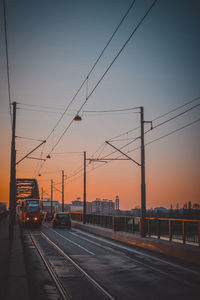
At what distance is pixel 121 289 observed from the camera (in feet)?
29.2

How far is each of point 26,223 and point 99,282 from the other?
1300 inches

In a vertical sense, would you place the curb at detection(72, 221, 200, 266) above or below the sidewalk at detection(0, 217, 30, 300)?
below

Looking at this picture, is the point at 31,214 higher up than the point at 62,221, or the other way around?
the point at 31,214

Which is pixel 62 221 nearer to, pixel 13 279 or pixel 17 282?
pixel 13 279

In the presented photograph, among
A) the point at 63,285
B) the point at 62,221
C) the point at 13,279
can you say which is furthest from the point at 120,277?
the point at 62,221

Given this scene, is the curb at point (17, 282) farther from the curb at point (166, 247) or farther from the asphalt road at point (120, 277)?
the curb at point (166, 247)

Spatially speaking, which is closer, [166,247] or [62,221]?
[166,247]

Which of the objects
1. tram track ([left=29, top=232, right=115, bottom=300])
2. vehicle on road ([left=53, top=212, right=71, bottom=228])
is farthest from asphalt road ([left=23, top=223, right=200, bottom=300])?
vehicle on road ([left=53, top=212, right=71, bottom=228])

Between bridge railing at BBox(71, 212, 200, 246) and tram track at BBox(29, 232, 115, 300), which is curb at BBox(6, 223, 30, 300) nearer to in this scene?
tram track at BBox(29, 232, 115, 300)

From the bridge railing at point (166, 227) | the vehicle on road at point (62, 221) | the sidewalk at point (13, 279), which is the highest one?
the bridge railing at point (166, 227)

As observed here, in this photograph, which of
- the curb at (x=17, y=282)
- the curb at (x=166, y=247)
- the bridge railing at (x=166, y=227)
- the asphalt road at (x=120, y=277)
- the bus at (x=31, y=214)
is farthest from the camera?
the bus at (x=31, y=214)

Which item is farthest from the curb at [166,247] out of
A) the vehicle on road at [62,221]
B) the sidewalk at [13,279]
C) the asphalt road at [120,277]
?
the vehicle on road at [62,221]

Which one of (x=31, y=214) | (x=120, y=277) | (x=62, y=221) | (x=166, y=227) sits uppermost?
(x=166, y=227)

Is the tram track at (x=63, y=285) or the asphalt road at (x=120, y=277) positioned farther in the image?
the asphalt road at (x=120, y=277)
